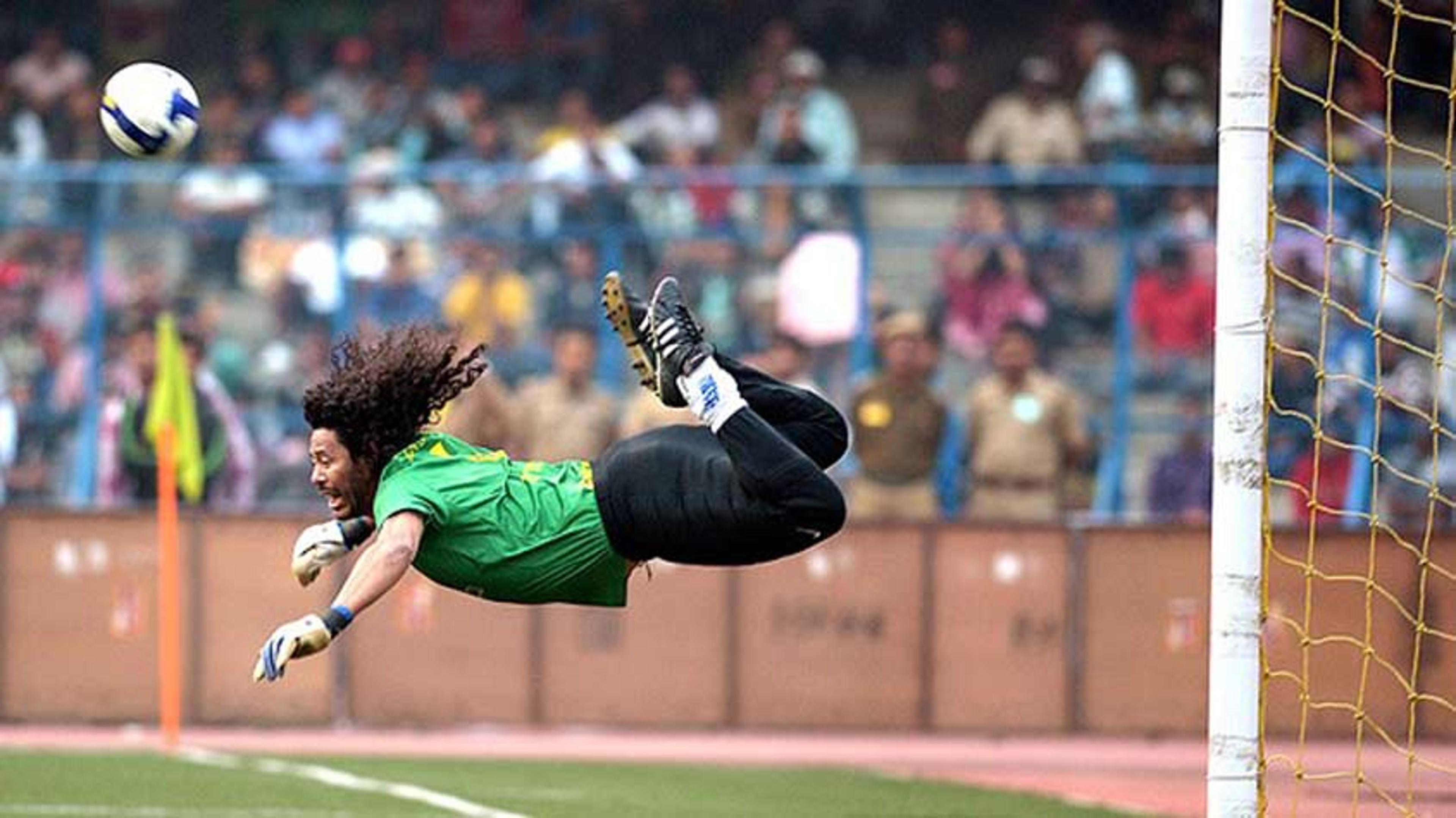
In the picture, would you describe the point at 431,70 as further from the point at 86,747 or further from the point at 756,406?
the point at 756,406

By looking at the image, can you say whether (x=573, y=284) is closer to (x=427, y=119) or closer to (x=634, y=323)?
(x=427, y=119)

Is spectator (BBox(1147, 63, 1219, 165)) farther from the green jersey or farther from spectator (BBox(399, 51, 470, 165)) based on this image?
the green jersey

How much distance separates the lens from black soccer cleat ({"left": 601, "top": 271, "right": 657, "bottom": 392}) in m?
9.11

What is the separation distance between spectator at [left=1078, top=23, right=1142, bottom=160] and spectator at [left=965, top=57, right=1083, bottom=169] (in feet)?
0.52

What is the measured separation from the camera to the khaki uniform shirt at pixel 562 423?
56.7 ft

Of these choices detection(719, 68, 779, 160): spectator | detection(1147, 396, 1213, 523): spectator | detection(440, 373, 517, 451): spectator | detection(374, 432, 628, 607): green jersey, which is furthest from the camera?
detection(719, 68, 779, 160): spectator

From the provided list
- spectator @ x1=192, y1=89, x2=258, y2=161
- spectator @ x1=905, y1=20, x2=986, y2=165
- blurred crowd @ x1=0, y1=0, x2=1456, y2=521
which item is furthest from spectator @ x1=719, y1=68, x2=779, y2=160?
spectator @ x1=192, y1=89, x2=258, y2=161

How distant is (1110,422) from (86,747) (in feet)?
23.9

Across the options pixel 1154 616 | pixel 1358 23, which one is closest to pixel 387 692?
pixel 1154 616

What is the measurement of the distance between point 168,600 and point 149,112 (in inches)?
237

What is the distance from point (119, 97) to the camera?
34.4ft

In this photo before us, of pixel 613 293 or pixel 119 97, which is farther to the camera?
pixel 119 97

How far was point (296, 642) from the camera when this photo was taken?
762 centimetres

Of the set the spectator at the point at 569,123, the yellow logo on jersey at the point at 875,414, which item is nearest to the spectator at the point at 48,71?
the spectator at the point at 569,123
